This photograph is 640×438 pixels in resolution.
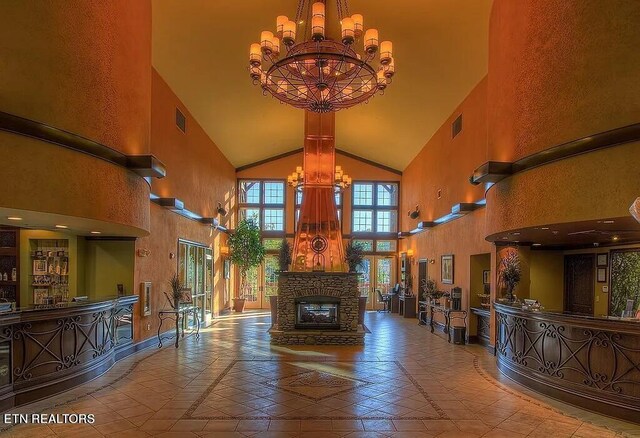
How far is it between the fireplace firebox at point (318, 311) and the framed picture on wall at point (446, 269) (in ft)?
9.83

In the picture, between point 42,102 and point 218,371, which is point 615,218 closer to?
point 218,371

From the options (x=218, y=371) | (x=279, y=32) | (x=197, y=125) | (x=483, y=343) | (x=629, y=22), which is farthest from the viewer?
(x=197, y=125)

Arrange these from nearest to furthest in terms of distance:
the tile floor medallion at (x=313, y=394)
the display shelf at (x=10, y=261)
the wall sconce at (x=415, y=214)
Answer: the tile floor medallion at (x=313, y=394) < the display shelf at (x=10, y=261) < the wall sconce at (x=415, y=214)

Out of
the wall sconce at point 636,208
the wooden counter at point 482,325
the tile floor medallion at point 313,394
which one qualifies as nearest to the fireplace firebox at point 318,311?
the tile floor medallion at point 313,394

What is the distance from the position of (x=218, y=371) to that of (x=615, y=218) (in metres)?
5.58

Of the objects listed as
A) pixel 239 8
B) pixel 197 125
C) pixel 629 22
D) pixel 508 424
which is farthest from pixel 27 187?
pixel 197 125

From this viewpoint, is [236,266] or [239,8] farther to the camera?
[236,266]

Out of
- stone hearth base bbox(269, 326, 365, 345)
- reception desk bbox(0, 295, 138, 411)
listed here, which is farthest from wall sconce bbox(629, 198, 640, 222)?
reception desk bbox(0, 295, 138, 411)

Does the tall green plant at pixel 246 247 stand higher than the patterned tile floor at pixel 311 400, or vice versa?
the tall green plant at pixel 246 247

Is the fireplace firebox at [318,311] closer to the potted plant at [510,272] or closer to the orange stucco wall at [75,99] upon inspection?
the potted plant at [510,272]

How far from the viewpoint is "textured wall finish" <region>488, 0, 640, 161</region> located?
170 inches

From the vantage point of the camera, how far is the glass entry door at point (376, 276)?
16.3m

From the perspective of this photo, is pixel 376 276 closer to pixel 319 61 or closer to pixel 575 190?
pixel 575 190

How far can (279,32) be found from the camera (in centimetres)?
512
